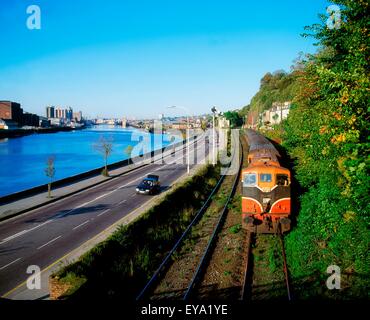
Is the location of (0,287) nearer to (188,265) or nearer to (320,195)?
(188,265)

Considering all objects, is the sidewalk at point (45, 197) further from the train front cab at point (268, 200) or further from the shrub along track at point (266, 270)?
the shrub along track at point (266, 270)

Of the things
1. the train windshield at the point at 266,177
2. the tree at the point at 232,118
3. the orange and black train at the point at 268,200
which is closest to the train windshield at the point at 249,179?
the orange and black train at the point at 268,200

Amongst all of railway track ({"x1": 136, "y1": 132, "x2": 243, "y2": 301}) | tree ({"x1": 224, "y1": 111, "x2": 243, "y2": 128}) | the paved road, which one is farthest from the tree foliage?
tree ({"x1": 224, "y1": 111, "x2": 243, "y2": 128})

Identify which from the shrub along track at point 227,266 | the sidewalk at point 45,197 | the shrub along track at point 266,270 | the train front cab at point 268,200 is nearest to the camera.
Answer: the shrub along track at point 266,270

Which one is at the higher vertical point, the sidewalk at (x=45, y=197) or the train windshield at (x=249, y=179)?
the train windshield at (x=249, y=179)

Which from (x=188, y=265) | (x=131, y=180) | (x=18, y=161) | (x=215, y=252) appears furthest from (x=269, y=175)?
(x=18, y=161)

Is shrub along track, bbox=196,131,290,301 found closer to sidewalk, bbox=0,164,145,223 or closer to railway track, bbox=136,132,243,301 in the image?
railway track, bbox=136,132,243,301
